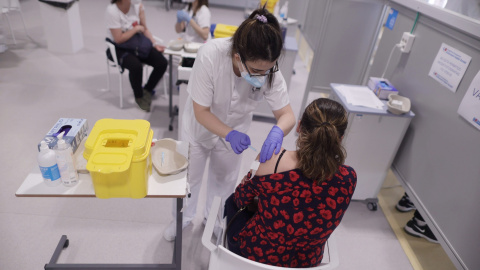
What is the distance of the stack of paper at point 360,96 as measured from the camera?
2070 millimetres

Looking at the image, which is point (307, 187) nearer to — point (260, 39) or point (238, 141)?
point (238, 141)

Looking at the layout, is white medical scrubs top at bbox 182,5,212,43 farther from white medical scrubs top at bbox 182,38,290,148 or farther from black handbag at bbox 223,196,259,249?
black handbag at bbox 223,196,259,249

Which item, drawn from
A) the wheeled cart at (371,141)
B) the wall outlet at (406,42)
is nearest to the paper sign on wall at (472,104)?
the wheeled cart at (371,141)

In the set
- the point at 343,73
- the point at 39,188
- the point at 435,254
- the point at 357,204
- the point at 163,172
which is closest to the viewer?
the point at 39,188

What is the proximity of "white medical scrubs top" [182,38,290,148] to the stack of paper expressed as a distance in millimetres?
787

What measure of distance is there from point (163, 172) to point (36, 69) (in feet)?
11.0

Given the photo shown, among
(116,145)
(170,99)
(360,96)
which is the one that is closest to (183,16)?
(170,99)

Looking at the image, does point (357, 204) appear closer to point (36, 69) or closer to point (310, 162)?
point (310, 162)

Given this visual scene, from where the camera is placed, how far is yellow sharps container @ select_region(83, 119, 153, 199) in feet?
3.49

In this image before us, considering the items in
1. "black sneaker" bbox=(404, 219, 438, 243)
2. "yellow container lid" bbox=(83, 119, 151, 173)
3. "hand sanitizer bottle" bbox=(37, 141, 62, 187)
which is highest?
"yellow container lid" bbox=(83, 119, 151, 173)

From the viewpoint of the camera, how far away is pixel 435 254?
6.59 feet

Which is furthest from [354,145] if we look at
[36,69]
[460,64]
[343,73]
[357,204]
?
[36,69]

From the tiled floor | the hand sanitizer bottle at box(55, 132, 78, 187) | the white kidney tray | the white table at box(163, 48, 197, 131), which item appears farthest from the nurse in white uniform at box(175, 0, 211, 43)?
the hand sanitizer bottle at box(55, 132, 78, 187)

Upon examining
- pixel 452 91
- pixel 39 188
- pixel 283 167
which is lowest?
pixel 39 188
